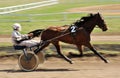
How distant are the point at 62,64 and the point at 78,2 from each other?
36.3 metres

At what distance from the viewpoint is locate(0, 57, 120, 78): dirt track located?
38.0 ft

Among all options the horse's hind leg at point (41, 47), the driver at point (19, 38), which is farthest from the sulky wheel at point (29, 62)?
the horse's hind leg at point (41, 47)

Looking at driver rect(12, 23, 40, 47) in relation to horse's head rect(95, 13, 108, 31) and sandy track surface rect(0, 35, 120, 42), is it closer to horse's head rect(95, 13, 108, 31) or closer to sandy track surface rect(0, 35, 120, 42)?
horse's head rect(95, 13, 108, 31)

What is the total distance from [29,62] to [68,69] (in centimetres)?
125

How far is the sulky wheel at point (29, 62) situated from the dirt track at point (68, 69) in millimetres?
160

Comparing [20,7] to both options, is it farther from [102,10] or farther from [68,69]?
[68,69]

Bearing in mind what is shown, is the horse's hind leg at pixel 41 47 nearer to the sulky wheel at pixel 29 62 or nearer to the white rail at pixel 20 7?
the sulky wheel at pixel 29 62

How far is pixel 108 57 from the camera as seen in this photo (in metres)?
14.7

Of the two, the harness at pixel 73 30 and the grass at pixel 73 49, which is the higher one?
Result: the harness at pixel 73 30

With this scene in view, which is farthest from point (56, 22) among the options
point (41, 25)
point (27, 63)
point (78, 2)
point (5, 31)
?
point (78, 2)

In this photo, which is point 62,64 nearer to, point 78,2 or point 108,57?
point 108,57

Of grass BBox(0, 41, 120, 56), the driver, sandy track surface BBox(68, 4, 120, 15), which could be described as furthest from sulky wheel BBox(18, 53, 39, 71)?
sandy track surface BBox(68, 4, 120, 15)

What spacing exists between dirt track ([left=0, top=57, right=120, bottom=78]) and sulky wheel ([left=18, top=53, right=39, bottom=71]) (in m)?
0.16

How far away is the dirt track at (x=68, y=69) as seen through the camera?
1158 centimetres
